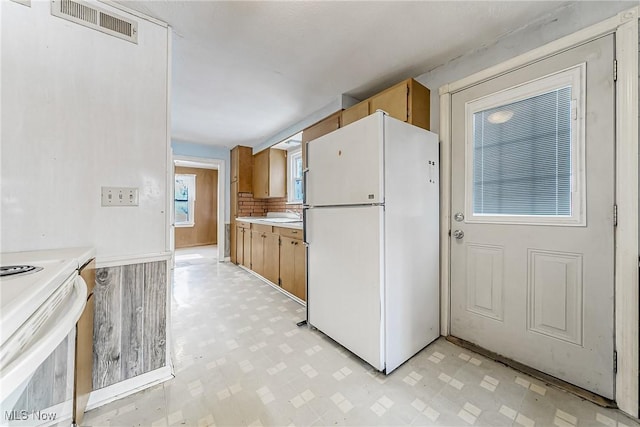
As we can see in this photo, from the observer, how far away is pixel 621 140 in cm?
134

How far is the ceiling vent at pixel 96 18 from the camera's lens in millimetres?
1352

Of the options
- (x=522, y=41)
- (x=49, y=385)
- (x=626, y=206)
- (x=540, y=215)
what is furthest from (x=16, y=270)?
(x=522, y=41)

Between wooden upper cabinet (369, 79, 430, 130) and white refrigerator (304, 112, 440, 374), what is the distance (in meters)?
0.24

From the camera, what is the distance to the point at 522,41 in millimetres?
1697

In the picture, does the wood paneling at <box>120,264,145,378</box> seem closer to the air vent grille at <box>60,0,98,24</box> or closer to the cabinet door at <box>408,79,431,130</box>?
the air vent grille at <box>60,0,98,24</box>

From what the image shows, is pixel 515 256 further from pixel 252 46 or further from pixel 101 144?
pixel 101 144

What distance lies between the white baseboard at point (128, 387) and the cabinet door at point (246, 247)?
262 cm

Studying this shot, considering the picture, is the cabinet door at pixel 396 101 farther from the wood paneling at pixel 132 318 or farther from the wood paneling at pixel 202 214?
the wood paneling at pixel 202 214

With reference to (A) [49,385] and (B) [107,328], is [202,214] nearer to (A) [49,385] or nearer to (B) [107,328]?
(B) [107,328]

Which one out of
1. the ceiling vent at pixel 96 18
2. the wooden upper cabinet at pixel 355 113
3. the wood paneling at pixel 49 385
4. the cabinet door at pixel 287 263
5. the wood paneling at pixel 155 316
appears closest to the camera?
the wood paneling at pixel 49 385

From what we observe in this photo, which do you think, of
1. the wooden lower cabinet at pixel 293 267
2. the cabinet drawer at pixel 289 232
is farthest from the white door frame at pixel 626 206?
the cabinet drawer at pixel 289 232

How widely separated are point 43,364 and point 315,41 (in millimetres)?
2164

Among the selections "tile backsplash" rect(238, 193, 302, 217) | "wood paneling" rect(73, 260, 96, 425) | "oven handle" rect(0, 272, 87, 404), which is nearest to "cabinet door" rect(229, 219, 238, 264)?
"tile backsplash" rect(238, 193, 302, 217)

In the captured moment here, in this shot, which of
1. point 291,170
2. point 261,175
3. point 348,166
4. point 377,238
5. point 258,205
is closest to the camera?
point 377,238
